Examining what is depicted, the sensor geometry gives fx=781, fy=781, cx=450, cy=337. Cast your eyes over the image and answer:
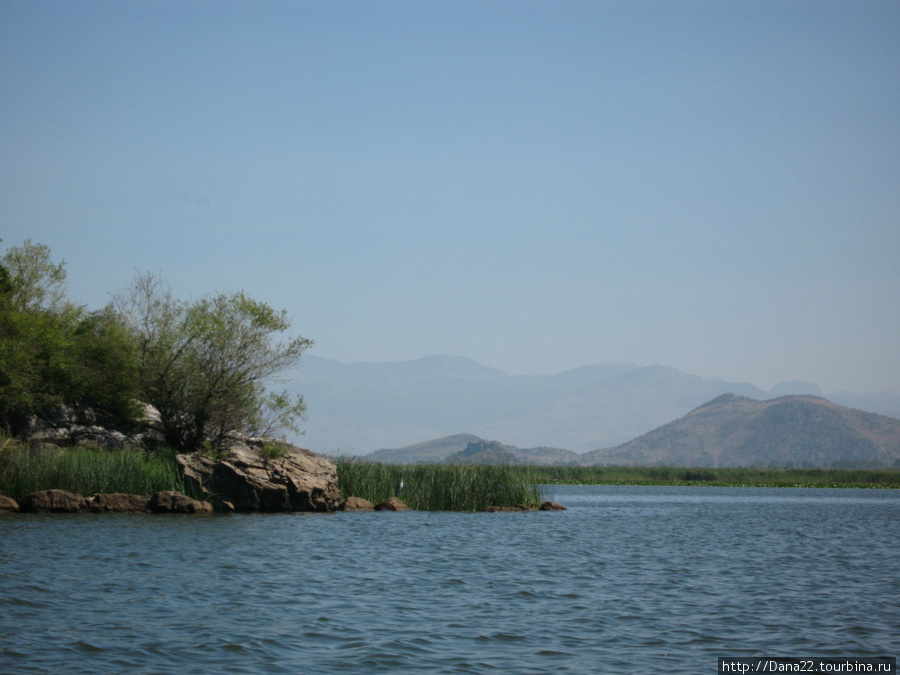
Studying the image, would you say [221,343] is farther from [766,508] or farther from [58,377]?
[766,508]

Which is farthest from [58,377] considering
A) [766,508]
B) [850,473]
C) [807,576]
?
[850,473]

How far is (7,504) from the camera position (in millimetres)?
29562

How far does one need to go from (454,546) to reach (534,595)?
8.17 m

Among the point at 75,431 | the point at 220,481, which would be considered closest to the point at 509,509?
the point at 220,481

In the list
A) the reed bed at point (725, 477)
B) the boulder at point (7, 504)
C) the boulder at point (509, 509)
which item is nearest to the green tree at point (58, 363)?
the boulder at point (7, 504)

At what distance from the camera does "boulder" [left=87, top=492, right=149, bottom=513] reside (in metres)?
31.0

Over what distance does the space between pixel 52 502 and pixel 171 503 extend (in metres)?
4.33

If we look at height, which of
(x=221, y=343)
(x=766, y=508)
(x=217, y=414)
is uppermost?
(x=221, y=343)

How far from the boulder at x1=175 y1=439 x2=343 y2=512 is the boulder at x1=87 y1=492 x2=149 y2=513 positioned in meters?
2.65

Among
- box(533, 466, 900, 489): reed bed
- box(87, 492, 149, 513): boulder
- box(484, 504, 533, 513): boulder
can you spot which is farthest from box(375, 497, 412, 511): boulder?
box(533, 466, 900, 489): reed bed

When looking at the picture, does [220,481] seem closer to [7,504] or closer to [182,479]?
[182,479]

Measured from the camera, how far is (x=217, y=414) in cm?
3875

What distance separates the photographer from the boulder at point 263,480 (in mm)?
34406

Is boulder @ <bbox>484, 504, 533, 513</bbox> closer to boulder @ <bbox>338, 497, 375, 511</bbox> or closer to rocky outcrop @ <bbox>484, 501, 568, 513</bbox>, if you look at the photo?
A: rocky outcrop @ <bbox>484, 501, 568, 513</bbox>
